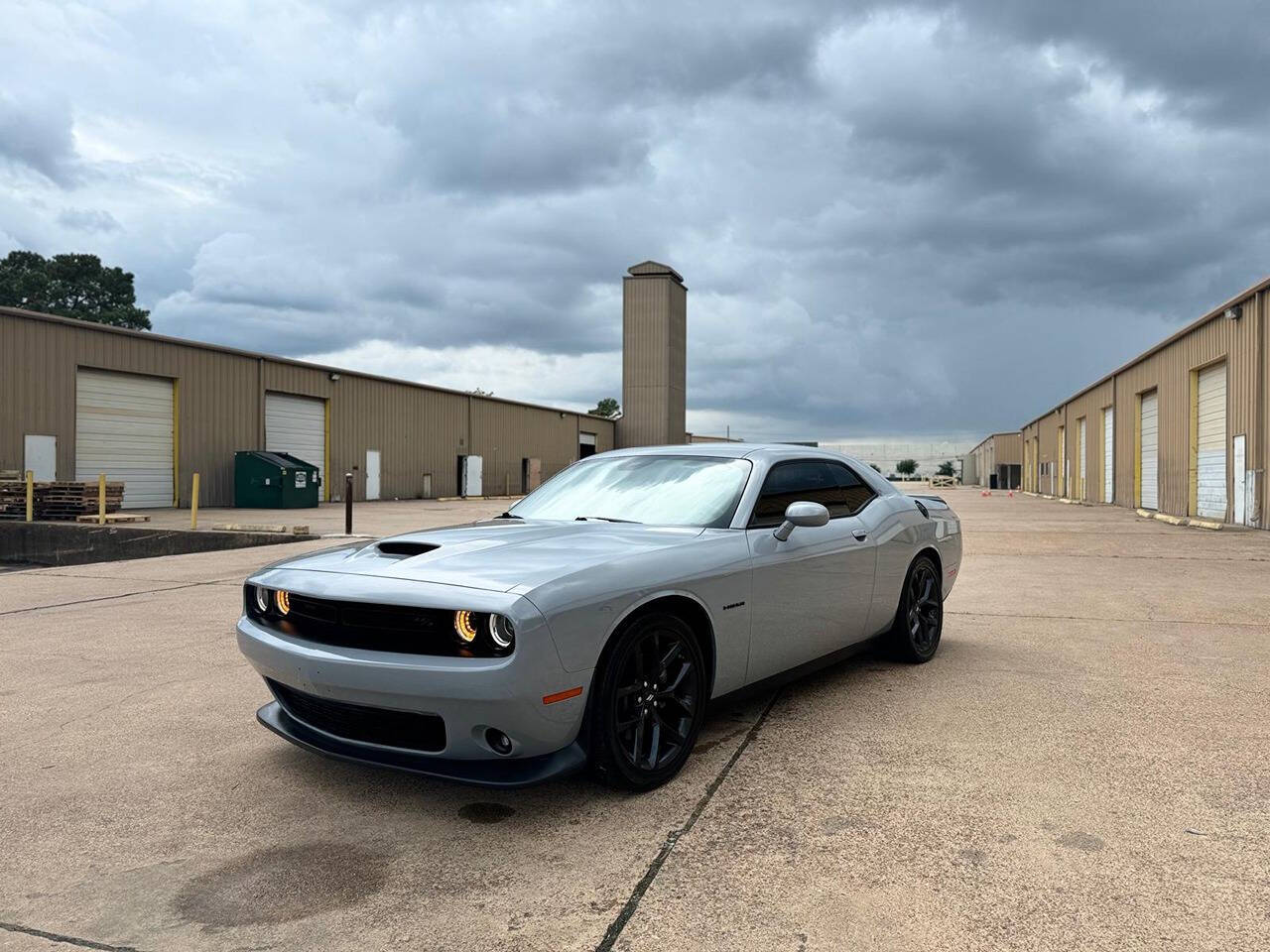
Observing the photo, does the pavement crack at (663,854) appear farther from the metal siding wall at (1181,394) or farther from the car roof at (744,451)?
the metal siding wall at (1181,394)

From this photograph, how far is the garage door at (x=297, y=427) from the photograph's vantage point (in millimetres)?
28844

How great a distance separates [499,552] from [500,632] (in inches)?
21.4

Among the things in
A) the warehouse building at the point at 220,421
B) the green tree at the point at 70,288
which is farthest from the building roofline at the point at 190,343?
the green tree at the point at 70,288

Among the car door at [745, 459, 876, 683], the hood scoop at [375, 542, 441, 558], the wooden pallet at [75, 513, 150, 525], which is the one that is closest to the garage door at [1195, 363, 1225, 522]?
the car door at [745, 459, 876, 683]

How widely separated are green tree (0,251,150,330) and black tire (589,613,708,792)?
71948 mm

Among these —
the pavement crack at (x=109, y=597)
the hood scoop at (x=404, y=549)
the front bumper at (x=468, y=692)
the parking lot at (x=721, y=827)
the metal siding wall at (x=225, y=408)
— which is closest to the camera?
the parking lot at (x=721, y=827)

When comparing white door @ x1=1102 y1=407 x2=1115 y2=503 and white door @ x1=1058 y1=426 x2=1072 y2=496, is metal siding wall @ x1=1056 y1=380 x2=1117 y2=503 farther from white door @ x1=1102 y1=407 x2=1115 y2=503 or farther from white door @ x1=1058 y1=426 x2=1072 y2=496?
white door @ x1=1058 y1=426 x2=1072 y2=496

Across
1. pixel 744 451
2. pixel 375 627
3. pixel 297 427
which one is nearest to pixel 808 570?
pixel 744 451

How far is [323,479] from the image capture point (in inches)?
1232

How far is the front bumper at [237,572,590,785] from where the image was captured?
287 centimetres

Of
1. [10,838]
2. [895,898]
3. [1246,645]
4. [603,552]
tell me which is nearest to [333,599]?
[603,552]

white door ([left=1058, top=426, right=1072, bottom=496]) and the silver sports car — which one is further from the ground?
white door ([left=1058, top=426, right=1072, bottom=496])

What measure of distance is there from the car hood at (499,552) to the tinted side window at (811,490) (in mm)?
519

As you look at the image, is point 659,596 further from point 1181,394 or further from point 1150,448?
point 1150,448
